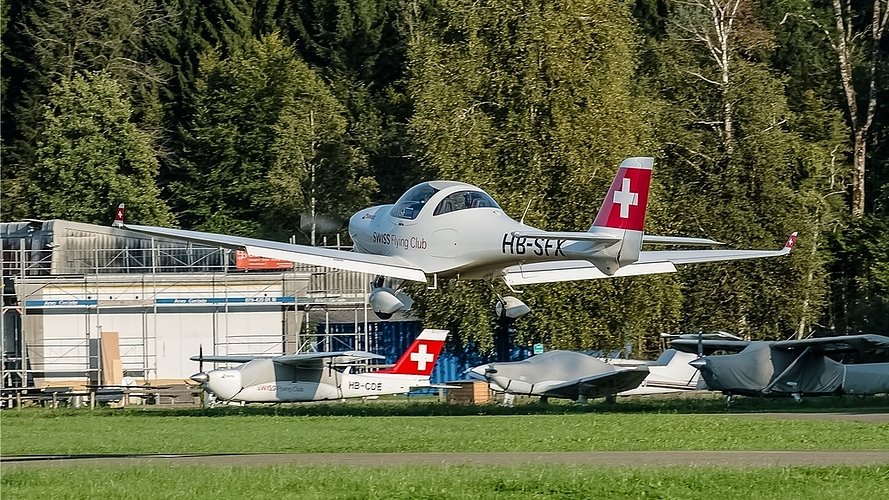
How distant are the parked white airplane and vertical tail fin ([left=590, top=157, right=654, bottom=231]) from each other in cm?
1781

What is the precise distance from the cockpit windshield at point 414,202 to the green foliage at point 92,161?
Result: 122 ft

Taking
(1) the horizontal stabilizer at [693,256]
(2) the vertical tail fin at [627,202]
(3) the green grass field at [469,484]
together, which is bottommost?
(3) the green grass field at [469,484]

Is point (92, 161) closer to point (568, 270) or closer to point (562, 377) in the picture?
point (562, 377)

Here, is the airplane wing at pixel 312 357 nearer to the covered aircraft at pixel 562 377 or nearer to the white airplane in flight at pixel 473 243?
the covered aircraft at pixel 562 377

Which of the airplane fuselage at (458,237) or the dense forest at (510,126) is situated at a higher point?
the dense forest at (510,126)

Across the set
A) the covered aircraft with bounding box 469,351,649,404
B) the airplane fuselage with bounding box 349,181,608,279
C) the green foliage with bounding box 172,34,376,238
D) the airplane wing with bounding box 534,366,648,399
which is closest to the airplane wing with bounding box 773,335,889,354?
the airplane wing with bounding box 534,366,648,399

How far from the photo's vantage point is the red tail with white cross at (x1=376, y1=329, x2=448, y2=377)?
1658 inches

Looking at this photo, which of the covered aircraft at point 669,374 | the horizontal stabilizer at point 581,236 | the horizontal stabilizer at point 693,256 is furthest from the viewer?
the covered aircraft at point 669,374

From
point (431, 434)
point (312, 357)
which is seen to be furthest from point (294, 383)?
point (431, 434)

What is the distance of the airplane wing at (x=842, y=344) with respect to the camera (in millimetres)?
34219

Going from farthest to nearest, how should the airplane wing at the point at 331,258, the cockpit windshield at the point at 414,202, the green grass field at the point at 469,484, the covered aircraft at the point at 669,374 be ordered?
1. the covered aircraft at the point at 669,374
2. the cockpit windshield at the point at 414,202
3. the airplane wing at the point at 331,258
4. the green grass field at the point at 469,484

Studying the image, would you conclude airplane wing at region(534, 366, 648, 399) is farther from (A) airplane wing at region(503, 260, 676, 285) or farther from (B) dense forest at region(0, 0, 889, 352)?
(A) airplane wing at region(503, 260, 676, 285)

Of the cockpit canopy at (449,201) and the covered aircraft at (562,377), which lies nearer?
the cockpit canopy at (449,201)

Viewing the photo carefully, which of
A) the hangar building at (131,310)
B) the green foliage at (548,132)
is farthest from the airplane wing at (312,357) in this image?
the hangar building at (131,310)
